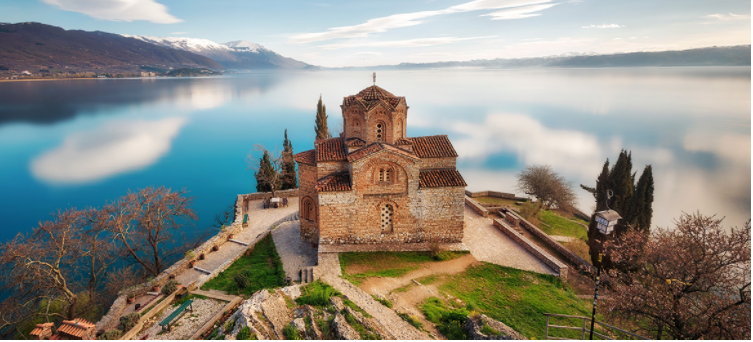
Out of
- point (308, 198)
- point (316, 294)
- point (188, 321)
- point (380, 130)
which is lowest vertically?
point (188, 321)

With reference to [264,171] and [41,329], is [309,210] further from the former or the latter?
[264,171]

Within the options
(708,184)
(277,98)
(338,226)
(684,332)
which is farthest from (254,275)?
(277,98)

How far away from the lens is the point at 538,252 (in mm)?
15180

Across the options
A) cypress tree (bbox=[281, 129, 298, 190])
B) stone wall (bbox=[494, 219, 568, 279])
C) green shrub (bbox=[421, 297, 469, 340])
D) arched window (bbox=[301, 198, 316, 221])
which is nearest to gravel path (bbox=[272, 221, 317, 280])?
arched window (bbox=[301, 198, 316, 221])

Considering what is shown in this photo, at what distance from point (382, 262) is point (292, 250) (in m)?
4.67

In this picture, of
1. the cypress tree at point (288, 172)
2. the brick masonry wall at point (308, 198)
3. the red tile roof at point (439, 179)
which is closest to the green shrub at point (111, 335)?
the brick masonry wall at point (308, 198)

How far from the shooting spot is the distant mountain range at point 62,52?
110 m

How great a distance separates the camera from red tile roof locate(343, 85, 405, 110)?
15625 mm

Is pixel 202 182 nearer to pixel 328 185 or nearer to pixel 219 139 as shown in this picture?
pixel 219 139

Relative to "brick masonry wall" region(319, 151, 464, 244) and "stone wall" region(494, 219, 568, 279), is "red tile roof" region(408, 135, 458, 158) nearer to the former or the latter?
"brick masonry wall" region(319, 151, 464, 244)

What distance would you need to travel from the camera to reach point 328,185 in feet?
48.1

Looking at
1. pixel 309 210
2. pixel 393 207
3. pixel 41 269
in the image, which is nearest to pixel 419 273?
pixel 393 207

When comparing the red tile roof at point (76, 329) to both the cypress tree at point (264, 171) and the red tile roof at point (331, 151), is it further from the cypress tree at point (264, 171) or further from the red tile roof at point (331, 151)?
the cypress tree at point (264, 171)

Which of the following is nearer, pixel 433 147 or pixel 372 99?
pixel 372 99
